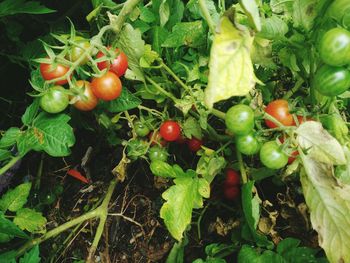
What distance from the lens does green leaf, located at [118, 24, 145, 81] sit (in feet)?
3.24

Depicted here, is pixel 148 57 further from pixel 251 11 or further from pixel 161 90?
pixel 251 11

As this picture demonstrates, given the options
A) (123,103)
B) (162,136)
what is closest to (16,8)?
(123,103)

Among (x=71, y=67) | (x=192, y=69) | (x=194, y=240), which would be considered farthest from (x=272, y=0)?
(x=194, y=240)

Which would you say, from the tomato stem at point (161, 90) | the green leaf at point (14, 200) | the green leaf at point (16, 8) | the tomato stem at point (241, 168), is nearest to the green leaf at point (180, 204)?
the tomato stem at point (241, 168)

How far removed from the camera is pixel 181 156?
A: 4.51 ft

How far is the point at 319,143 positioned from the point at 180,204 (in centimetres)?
40

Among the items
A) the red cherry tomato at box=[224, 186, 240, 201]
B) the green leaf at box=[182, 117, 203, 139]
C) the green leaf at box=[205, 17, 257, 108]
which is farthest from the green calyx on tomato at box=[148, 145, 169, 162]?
the green leaf at box=[205, 17, 257, 108]

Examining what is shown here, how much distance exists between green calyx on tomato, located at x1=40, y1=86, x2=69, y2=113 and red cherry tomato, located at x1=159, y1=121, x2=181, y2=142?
312 millimetres

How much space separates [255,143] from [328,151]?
0.53ft

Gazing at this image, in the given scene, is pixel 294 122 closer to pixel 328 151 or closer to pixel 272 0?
pixel 328 151

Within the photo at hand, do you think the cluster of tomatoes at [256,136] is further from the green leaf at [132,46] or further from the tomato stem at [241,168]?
the green leaf at [132,46]

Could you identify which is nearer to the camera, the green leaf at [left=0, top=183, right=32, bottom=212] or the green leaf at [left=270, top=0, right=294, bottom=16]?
the green leaf at [left=270, top=0, right=294, bottom=16]

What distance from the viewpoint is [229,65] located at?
2.06 ft

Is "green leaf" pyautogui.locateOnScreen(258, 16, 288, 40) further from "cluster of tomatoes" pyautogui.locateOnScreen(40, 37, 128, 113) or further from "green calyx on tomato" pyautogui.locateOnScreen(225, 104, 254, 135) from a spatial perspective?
"cluster of tomatoes" pyautogui.locateOnScreen(40, 37, 128, 113)
